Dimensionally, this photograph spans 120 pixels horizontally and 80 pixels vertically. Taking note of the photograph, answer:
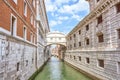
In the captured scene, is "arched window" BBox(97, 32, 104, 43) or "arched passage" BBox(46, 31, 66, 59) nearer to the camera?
"arched window" BBox(97, 32, 104, 43)

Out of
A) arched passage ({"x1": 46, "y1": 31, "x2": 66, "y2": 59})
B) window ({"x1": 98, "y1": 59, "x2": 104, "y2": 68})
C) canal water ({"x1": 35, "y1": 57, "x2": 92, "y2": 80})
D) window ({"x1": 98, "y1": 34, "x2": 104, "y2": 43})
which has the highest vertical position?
arched passage ({"x1": 46, "y1": 31, "x2": 66, "y2": 59})

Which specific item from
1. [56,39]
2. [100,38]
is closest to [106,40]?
[100,38]

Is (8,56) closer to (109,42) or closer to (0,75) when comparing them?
(0,75)

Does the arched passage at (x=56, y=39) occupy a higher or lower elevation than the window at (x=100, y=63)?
higher

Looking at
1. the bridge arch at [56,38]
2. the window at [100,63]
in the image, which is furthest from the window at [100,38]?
the bridge arch at [56,38]

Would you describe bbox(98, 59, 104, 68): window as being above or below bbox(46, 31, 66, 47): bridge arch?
below

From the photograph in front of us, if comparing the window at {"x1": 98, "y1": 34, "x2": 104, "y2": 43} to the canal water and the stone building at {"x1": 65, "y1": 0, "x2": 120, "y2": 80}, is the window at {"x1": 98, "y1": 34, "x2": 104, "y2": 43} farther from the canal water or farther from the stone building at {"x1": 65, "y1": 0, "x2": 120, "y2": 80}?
the canal water

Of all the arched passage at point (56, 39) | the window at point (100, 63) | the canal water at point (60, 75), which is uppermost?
the arched passage at point (56, 39)

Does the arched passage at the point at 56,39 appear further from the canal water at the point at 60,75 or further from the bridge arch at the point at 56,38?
the canal water at the point at 60,75

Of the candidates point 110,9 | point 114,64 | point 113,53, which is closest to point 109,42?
point 113,53

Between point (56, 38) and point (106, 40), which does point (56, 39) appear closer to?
point (56, 38)

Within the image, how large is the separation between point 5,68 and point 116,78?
706 cm

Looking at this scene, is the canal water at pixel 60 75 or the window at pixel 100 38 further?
the canal water at pixel 60 75

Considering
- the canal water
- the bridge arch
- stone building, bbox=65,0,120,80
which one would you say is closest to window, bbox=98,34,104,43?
stone building, bbox=65,0,120,80
